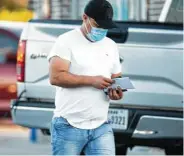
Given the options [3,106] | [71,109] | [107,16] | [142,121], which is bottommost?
[3,106]

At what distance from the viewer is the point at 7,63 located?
567 inches

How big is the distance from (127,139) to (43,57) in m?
1.12

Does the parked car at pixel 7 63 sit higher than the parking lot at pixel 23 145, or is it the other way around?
the parked car at pixel 7 63

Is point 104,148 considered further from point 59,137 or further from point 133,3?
point 133,3

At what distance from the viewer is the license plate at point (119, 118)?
9477mm

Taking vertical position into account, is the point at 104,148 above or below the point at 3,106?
above

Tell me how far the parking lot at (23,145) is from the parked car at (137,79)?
2.30 m

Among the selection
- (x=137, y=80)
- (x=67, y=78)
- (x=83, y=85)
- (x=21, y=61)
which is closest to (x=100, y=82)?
(x=83, y=85)

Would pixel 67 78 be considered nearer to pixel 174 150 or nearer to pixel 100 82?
pixel 100 82

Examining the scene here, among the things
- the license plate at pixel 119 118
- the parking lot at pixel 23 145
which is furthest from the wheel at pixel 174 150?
the license plate at pixel 119 118

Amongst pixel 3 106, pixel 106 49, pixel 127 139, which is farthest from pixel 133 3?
pixel 106 49

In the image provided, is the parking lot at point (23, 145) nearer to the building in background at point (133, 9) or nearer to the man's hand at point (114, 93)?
the building in background at point (133, 9)

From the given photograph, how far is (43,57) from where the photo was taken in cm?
956

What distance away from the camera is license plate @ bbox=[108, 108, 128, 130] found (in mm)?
9477
